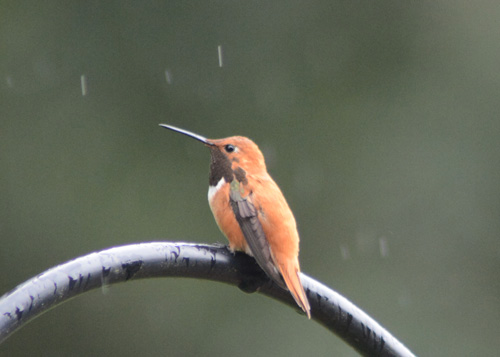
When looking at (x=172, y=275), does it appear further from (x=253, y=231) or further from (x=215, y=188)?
(x=215, y=188)

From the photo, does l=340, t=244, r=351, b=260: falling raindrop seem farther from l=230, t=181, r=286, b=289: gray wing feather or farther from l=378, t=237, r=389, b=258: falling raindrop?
l=230, t=181, r=286, b=289: gray wing feather

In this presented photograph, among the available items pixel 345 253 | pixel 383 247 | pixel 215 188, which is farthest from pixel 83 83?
pixel 215 188

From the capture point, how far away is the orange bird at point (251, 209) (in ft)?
8.89

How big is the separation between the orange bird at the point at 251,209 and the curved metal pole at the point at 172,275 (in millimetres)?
212

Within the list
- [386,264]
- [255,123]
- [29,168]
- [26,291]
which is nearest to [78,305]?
[29,168]

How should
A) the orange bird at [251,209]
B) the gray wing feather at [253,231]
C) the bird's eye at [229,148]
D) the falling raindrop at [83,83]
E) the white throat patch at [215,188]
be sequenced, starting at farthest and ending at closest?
the falling raindrop at [83,83], the bird's eye at [229,148], the white throat patch at [215,188], the orange bird at [251,209], the gray wing feather at [253,231]

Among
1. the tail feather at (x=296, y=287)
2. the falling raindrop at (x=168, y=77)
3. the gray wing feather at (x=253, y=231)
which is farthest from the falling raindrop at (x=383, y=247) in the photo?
the tail feather at (x=296, y=287)

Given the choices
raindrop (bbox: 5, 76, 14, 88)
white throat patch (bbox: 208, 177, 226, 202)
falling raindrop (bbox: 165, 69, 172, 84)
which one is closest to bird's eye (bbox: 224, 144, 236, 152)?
white throat patch (bbox: 208, 177, 226, 202)

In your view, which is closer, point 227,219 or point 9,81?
point 227,219

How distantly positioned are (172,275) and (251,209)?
1159mm

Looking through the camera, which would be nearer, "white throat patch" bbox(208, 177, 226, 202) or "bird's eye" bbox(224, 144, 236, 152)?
"white throat patch" bbox(208, 177, 226, 202)

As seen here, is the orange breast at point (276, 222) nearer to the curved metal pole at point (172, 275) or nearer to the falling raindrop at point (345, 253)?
the curved metal pole at point (172, 275)

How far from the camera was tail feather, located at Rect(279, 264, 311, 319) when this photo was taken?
7.00 ft

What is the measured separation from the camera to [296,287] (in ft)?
7.31
